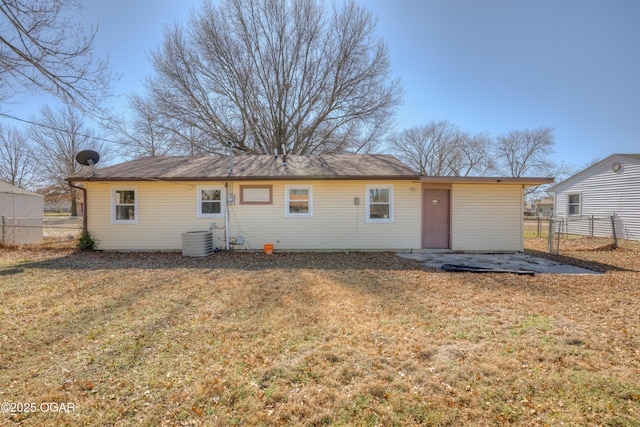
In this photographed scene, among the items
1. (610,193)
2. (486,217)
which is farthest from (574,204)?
(486,217)

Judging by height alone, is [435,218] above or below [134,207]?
below

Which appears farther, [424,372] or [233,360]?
[233,360]

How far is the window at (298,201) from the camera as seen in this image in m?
9.49

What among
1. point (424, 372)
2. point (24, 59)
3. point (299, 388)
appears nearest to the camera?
point (299, 388)

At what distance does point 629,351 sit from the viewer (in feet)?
9.87

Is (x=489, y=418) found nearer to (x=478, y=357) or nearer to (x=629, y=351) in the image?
(x=478, y=357)

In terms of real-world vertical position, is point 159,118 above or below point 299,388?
above

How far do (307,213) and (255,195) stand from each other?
6.16 ft

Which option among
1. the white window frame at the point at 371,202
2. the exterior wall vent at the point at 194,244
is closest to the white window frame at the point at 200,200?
A: the exterior wall vent at the point at 194,244

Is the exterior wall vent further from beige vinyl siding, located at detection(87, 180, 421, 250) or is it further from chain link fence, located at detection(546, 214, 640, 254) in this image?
chain link fence, located at detection(546, 214, 640, 254)

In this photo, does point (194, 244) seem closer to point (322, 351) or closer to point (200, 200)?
point (200, 200)

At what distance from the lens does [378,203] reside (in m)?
9.53

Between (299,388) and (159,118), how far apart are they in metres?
19.5

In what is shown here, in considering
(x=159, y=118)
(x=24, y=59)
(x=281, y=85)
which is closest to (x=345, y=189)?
(x=24, y=59)
